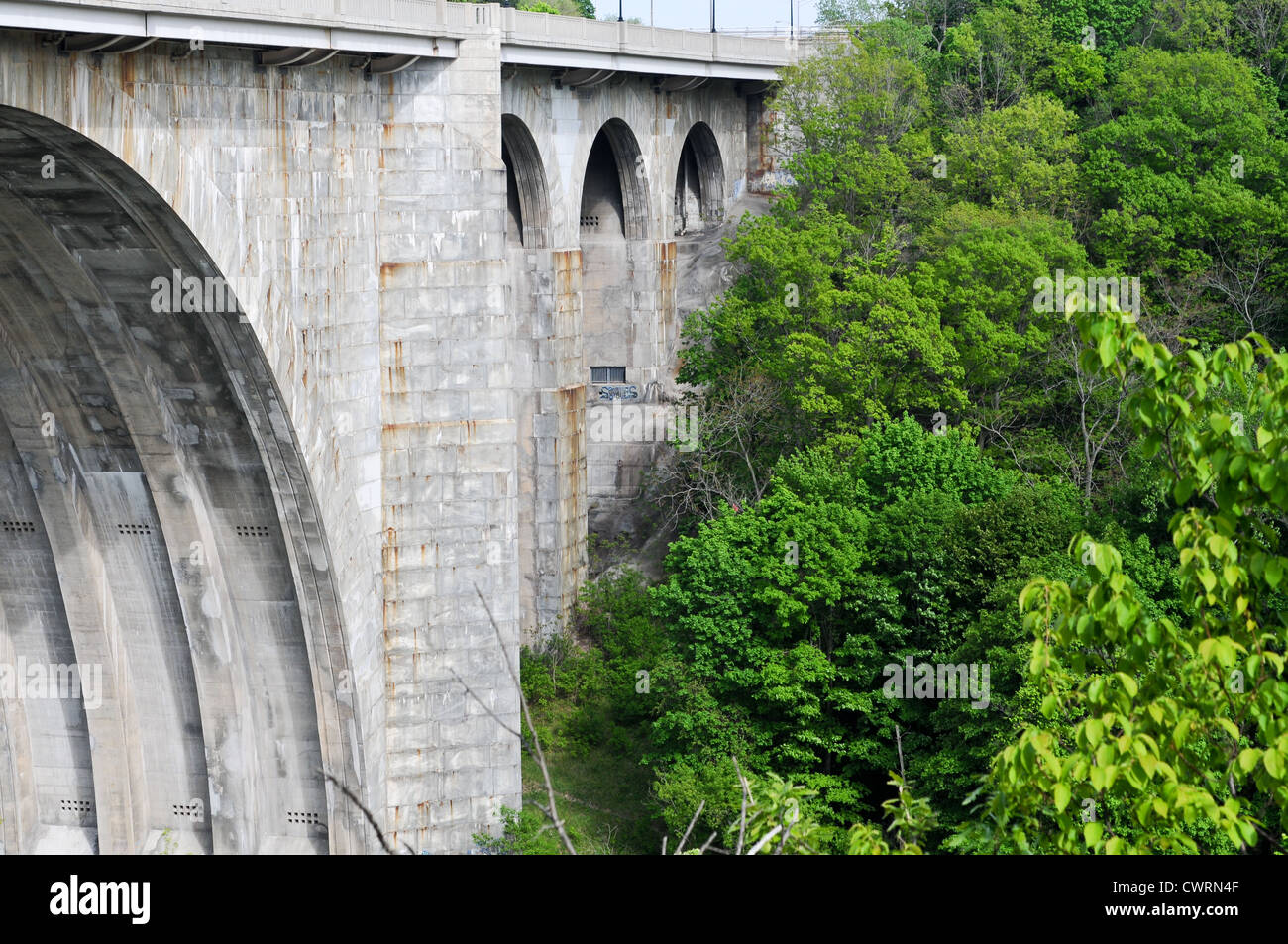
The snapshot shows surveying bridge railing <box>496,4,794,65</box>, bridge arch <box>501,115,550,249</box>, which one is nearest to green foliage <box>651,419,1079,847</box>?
bridge arch <box>501,115,550,249</box>

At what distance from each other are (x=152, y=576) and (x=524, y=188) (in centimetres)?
1937

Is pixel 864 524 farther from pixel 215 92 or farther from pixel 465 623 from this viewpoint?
pixel 215 92

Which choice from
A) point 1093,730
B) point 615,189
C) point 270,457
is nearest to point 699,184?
point 615,189

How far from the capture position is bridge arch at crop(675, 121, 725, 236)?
204 ft

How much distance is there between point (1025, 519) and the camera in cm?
3669

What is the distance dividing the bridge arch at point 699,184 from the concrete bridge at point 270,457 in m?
27.3

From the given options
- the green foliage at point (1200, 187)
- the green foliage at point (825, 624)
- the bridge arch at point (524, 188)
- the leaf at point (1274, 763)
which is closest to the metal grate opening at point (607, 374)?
the bridge arch at point (524, 188)

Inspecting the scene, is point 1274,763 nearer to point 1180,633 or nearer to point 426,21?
point 1180,633

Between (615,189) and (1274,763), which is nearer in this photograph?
(1274,763)

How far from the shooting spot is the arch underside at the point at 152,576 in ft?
95.3

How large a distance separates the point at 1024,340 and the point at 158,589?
25.0 meters

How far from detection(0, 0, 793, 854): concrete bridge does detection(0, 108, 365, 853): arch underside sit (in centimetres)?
6

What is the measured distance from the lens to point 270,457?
30828mm
